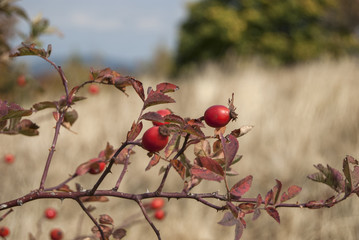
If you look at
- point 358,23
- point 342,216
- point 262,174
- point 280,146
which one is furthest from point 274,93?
point 358,23

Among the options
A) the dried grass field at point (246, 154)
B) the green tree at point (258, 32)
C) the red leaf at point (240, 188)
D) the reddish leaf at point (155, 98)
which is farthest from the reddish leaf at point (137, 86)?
the green tree at point (258, 32)

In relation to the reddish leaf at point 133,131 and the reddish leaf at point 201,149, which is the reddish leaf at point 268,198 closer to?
the reddish leaf at point 201,149

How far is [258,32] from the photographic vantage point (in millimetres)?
12797

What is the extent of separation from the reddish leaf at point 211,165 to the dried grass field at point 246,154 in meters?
1.05

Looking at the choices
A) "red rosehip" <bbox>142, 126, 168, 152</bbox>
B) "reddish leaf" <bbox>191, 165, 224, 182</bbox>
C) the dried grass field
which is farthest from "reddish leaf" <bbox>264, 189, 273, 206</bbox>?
the dried grass field

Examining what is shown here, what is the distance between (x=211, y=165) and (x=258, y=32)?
41.5ft

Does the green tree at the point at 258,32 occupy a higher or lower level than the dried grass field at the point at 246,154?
higher

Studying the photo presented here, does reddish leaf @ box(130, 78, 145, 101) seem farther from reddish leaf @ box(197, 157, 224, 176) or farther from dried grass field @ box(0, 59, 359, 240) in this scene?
dried grass field @ box(0, 59, 359, 240)

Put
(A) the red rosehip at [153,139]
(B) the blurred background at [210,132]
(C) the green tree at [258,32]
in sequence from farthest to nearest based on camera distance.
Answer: (C) the green tree at [258,32]
(B) the blurred background at [210,132]
(A) the red rosehip at [153,139]

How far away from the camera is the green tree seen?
1240 centimetres

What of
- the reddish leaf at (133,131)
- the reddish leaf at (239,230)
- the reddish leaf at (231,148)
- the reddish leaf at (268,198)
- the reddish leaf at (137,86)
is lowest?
the reddish leaf at (239,230)

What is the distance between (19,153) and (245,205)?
11.5ft

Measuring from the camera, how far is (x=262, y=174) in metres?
3.23

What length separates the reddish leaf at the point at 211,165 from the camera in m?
0.74
